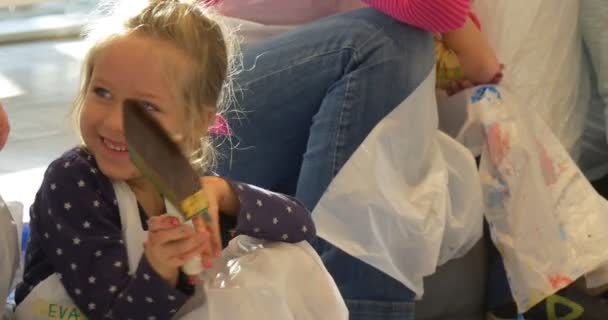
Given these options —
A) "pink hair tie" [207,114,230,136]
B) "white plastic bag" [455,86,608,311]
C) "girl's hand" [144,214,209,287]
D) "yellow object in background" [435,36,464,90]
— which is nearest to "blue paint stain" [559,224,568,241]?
"white plastic bag" [455,86,608,311]

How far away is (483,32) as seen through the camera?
1.45 meters

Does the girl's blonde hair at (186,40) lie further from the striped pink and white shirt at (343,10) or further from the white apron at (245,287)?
the striped pink and white shirt at (343,10)

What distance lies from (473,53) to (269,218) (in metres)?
0.58

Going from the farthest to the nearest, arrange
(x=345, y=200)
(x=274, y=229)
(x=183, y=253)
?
1. (x=345, y=200)
2. (x=274, y=229)
3. (x=183, y=253)

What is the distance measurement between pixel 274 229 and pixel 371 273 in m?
0.34

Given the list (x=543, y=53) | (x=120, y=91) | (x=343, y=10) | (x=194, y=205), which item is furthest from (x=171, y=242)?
(x=543, y=53)

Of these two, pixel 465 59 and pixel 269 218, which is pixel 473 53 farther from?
pixel 269 218

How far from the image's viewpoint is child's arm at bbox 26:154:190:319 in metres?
0.74

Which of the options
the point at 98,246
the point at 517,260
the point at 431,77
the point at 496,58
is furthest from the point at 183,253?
the point at 496,58

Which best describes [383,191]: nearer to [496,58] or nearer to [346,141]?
[346,141]

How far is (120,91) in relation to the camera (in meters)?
0.78

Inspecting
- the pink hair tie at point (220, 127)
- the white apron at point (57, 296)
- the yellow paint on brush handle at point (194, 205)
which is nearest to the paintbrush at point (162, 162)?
the yellow paint on brush handle at point (194, 205)

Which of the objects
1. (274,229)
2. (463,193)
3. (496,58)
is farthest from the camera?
(496,58)

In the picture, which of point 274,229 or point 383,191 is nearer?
point 274,229
